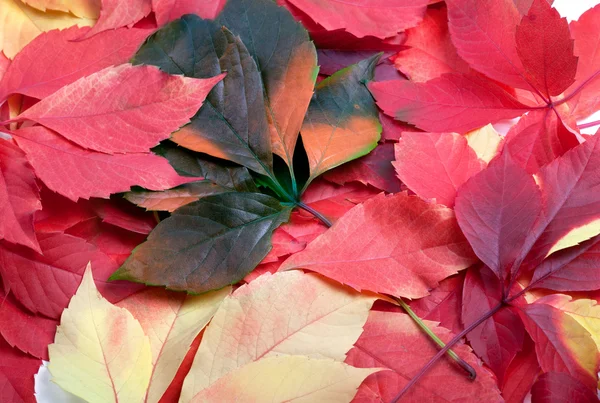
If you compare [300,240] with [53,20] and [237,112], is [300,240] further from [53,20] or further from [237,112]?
[53,20]

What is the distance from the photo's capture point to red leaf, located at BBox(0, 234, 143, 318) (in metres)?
0.37

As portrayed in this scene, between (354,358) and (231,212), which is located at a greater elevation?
(231,212)

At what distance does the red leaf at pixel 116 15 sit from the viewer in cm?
41

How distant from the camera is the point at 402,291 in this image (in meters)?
0.37

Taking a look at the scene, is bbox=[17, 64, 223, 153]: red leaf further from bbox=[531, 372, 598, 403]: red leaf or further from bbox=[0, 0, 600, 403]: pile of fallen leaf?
bbox=[531, 372, 598, 403]: red leaf

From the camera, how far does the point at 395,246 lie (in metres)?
0.38

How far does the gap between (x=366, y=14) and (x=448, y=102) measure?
87mm

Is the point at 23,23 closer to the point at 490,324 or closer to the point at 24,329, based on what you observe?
the point at 24,329

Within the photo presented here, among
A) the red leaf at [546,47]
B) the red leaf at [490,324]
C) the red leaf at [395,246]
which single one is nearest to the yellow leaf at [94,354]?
the red leaf at [395,246]

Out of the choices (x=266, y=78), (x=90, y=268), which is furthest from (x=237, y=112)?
(x=90, y=268)

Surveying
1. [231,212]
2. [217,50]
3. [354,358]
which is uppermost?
[217,50]

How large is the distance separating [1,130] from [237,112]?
0.15m

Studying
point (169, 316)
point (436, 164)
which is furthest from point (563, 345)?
point (169, 316)

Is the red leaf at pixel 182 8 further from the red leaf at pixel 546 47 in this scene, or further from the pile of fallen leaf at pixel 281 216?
the red leaf at pixel 546 47
